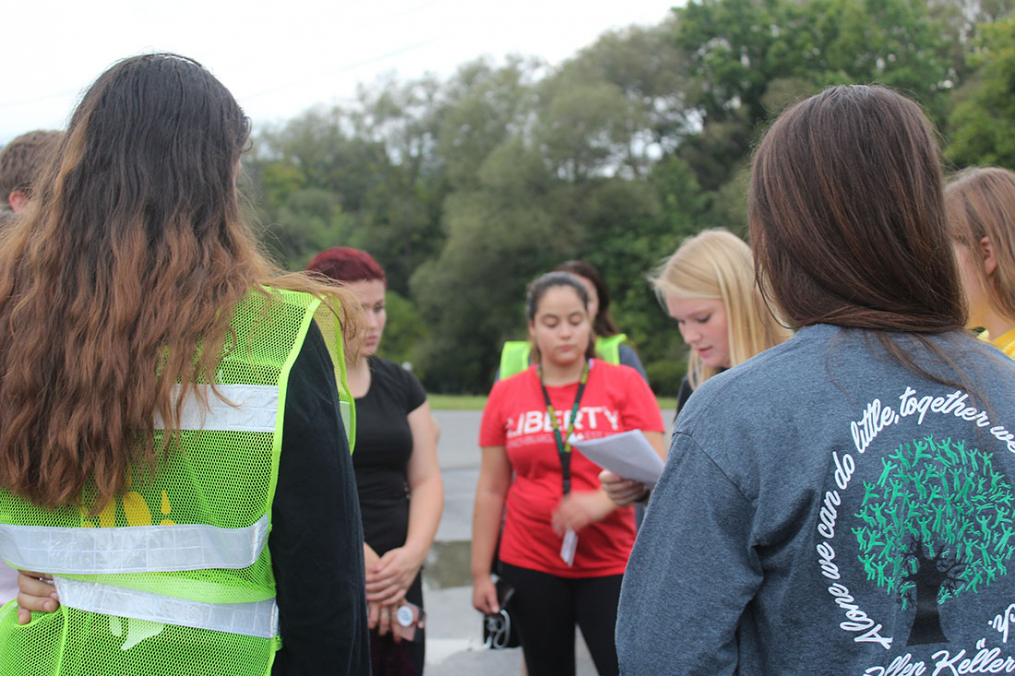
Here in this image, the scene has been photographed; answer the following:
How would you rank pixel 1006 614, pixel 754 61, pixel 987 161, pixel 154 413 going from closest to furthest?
pixel 1006 614 → pixel 154 413 → pixel 987 161 → pixel 754 61

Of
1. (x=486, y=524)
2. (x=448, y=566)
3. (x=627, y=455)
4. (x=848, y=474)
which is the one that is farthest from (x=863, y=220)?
(x=448, y=566)

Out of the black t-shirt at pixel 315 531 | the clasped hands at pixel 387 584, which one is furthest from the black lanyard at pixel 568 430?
→ the black t-shirt at pixel 315 531

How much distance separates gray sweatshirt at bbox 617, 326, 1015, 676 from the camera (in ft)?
4.13

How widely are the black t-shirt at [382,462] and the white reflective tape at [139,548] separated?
1560 mm

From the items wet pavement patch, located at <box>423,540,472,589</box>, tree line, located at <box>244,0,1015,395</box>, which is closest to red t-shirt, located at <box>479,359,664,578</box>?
Result: wet pavement patch, located at <box>423,540,472,589</box>

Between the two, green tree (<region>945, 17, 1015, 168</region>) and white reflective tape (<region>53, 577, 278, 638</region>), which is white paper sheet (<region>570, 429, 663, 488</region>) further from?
green tree (<region>945, 17, 1015, 168</region>)

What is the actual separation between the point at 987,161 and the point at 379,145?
3942 cm

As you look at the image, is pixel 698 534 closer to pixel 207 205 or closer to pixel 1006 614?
pixel 1006 614

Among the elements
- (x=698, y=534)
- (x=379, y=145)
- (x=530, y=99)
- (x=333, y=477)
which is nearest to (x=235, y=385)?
(x=333, y=477)

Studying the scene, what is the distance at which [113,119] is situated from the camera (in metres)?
1.53

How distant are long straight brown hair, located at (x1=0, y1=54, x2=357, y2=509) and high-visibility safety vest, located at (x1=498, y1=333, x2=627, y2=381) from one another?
3.01 metres

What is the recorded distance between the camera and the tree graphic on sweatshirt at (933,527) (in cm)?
126

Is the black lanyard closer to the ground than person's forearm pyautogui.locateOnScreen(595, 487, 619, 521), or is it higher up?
higher up

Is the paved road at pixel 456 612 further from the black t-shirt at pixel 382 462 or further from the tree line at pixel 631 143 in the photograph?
the tree line at pixel 631 143
